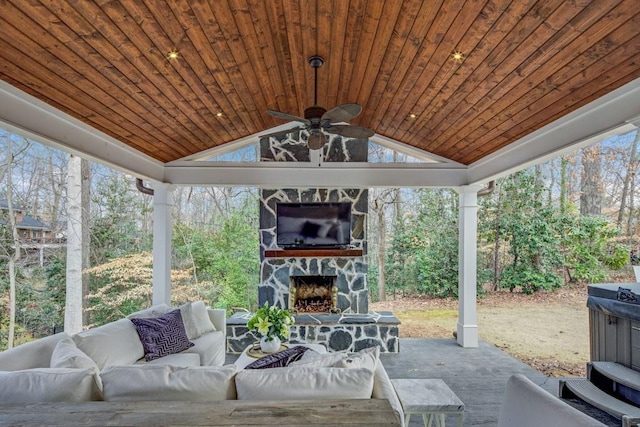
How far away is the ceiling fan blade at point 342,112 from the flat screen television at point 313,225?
2.78m

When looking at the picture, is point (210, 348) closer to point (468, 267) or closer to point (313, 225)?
point (313, 225)

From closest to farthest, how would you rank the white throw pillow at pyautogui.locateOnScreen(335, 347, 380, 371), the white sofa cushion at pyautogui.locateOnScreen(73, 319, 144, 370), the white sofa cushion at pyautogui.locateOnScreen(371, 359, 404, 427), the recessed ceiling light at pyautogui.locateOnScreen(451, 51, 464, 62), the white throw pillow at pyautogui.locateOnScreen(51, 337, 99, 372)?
the white sofa cushion at pyautogui.locateOnScreen(371, 359, 404, 427) → the white throw pillow at pyautogui.locateOnScreen(335, 347, 380, 371) → the white throw pillow at pyautogui.locateOnScreen(51, 337, 99, 372) → the recessed ceiling light at pyautogui.locateOnScreen(451, 51, 464, 62) → the white sofa cushion at pyautogui.locateOnScreen(73, 319, 144, 370)

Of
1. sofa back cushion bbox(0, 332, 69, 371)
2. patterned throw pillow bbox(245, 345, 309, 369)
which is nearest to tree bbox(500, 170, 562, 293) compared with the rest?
patterned throw pillow bbox(245, 345, 309, 369)

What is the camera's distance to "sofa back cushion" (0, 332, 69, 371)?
2459 mm

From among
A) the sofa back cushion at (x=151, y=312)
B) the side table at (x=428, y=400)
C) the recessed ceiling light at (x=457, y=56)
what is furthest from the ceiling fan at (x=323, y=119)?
the sofa back cushion at (x=151, y=312)

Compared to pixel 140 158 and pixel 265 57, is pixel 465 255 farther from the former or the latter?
pixel 140 158

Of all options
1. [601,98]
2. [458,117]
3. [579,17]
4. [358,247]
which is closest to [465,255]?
[358,247]

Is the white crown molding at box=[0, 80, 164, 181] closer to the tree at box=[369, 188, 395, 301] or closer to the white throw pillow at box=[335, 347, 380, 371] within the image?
the white throw pillow at box=[335, 347, 380, 371]

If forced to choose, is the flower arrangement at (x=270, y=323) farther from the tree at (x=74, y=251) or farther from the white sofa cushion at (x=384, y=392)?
the tree at (x=74, y=251)

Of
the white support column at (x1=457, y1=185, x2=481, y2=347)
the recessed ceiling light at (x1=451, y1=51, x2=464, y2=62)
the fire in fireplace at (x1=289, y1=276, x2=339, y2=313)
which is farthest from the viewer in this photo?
the fire in fireplace at (x1=289, y1=276, x2=339, y2=313)

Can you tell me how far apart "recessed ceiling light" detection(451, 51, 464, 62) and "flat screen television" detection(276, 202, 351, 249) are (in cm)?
335

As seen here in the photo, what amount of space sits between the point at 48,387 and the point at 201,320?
8.86 feet

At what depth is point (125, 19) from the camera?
2.35 metres

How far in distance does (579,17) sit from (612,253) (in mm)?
6615
